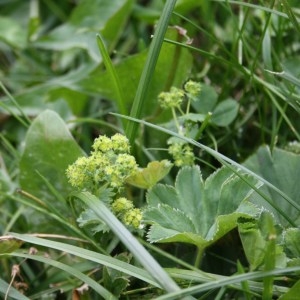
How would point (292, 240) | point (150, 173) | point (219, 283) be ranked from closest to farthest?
point (219, 283) < point (292, 240) < point (150, 173)

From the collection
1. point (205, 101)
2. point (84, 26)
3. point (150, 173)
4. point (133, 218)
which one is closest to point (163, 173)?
point (150, 173)

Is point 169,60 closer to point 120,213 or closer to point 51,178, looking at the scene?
point 51,178

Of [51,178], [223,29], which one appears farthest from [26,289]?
[223,29]

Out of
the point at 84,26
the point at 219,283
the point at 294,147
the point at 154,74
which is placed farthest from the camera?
the point at 84,26

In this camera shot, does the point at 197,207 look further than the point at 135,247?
Yes

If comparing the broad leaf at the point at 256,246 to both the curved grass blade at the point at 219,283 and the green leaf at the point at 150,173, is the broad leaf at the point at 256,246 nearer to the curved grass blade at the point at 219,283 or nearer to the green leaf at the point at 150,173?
the curved grass blade at the point at 219,283

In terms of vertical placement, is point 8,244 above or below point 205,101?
below

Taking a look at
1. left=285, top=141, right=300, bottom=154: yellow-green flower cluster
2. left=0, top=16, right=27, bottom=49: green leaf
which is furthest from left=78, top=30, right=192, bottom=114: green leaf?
left=0, top=16, right=27, bottom=49: green leaf

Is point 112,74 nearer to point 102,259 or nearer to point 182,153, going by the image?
point 182,153
